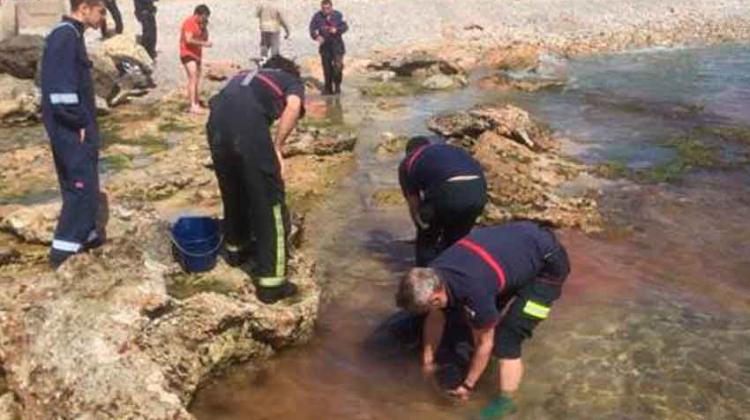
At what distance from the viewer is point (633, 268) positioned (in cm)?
798

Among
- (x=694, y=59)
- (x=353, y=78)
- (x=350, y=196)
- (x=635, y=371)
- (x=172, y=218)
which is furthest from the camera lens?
(x=694, y=59)

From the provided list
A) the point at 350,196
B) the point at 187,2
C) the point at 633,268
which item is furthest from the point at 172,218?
the point at 187,2

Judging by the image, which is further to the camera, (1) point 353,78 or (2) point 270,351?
(1) point 353,78

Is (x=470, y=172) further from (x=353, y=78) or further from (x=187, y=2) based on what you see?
(x=187, y=2)

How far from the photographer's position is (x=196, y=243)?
20.9ft

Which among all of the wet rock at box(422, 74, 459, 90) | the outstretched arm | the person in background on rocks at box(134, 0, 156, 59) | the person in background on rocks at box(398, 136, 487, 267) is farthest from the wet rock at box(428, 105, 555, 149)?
the person in background on rocks at box(134, 0, 156, 59)

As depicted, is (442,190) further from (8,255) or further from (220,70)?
(220,70)

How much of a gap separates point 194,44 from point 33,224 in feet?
24.3

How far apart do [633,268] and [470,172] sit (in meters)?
2.61

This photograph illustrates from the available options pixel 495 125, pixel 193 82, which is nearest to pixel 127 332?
pixel 495 125

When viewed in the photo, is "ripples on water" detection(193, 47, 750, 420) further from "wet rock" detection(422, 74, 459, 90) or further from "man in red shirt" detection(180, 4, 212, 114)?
"wet rock" detection(422, 74, 459, 90)

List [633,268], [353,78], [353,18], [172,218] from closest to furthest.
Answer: [633,268]
[172,218]
[353,78]
[353,18]

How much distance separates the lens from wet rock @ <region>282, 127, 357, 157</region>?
11.8m

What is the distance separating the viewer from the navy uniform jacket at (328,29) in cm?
1673
